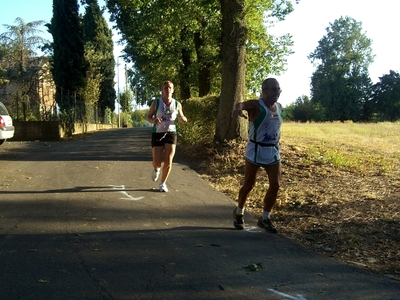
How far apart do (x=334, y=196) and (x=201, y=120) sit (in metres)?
6.69

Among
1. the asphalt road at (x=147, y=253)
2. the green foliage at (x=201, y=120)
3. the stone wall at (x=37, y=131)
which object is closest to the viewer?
the asphalt road at (x=147, y=253)

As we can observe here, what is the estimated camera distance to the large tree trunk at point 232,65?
41.1 feet

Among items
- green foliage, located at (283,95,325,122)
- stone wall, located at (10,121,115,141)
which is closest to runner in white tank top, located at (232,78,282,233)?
stone wall, located at (10,121,115,141)

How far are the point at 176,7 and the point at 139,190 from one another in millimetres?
9595

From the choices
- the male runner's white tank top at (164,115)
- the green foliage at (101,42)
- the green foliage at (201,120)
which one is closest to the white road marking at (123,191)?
the male runner's white tank top at (164,115)

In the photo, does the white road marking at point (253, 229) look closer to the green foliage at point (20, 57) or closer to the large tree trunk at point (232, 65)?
the large tree trunk at point (232, 65)

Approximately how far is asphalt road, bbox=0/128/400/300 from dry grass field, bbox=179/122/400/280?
46cm

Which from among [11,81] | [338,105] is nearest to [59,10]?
[11,81]

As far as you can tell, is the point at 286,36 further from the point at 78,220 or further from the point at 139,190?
the point at 78,220

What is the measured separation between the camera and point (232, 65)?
12.6 metres

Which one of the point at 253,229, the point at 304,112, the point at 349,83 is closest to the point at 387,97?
the point at 349,83

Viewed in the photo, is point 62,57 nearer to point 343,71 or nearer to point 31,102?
point 31,102

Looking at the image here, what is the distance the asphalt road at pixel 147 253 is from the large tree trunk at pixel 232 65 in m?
4.00

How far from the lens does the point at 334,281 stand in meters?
4.42
